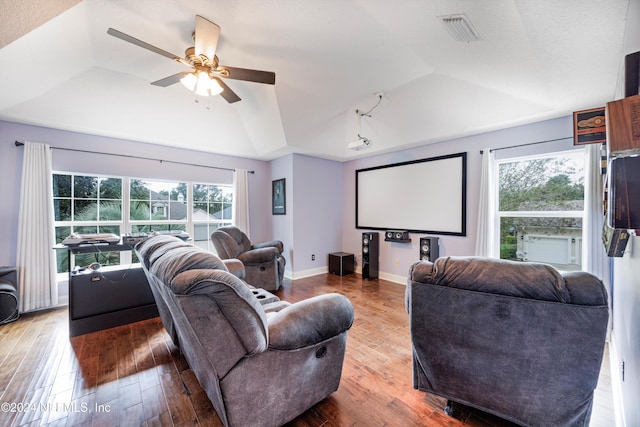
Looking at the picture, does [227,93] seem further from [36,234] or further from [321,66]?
[36,234]

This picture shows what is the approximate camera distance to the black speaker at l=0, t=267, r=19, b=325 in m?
2.82

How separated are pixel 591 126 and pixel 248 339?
240cm

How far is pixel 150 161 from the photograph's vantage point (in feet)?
13.6

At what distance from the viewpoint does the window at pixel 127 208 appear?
141 inches

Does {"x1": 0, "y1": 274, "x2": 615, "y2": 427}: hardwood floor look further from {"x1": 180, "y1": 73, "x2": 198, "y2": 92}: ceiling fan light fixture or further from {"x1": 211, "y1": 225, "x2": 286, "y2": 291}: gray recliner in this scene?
{"x1": 180, "y1": 73, "x2": 198, "y2": 92}: ceiling fan light fixture

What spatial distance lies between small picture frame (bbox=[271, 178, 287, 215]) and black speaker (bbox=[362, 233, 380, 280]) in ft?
5.50

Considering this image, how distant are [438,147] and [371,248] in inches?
82.6

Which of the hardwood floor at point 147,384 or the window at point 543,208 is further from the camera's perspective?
the window at point 543,208

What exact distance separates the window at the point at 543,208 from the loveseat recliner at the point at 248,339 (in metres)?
3.11

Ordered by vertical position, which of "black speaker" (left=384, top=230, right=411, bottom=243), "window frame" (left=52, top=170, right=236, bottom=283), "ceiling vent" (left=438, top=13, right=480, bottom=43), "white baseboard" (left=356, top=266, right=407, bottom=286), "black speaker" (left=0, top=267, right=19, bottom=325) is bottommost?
"white baseboard" (left=356, top=266, right=407, bottom=286)

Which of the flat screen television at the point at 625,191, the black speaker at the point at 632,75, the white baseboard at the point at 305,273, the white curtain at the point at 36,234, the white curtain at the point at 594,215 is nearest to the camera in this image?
the flat screen television at the point at 625,191

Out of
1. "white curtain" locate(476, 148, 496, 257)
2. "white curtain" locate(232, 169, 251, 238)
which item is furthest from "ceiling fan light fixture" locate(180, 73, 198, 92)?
"white curtain" locate(476, 148, 496, 257)

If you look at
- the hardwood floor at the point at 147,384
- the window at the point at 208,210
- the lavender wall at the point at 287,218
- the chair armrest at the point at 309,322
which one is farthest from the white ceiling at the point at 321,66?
the hardwood floor at the point at 147,384

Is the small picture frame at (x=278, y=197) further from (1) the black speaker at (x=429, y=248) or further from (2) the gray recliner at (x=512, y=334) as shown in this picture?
(2) the gray recliner at (x=512, y=334)
